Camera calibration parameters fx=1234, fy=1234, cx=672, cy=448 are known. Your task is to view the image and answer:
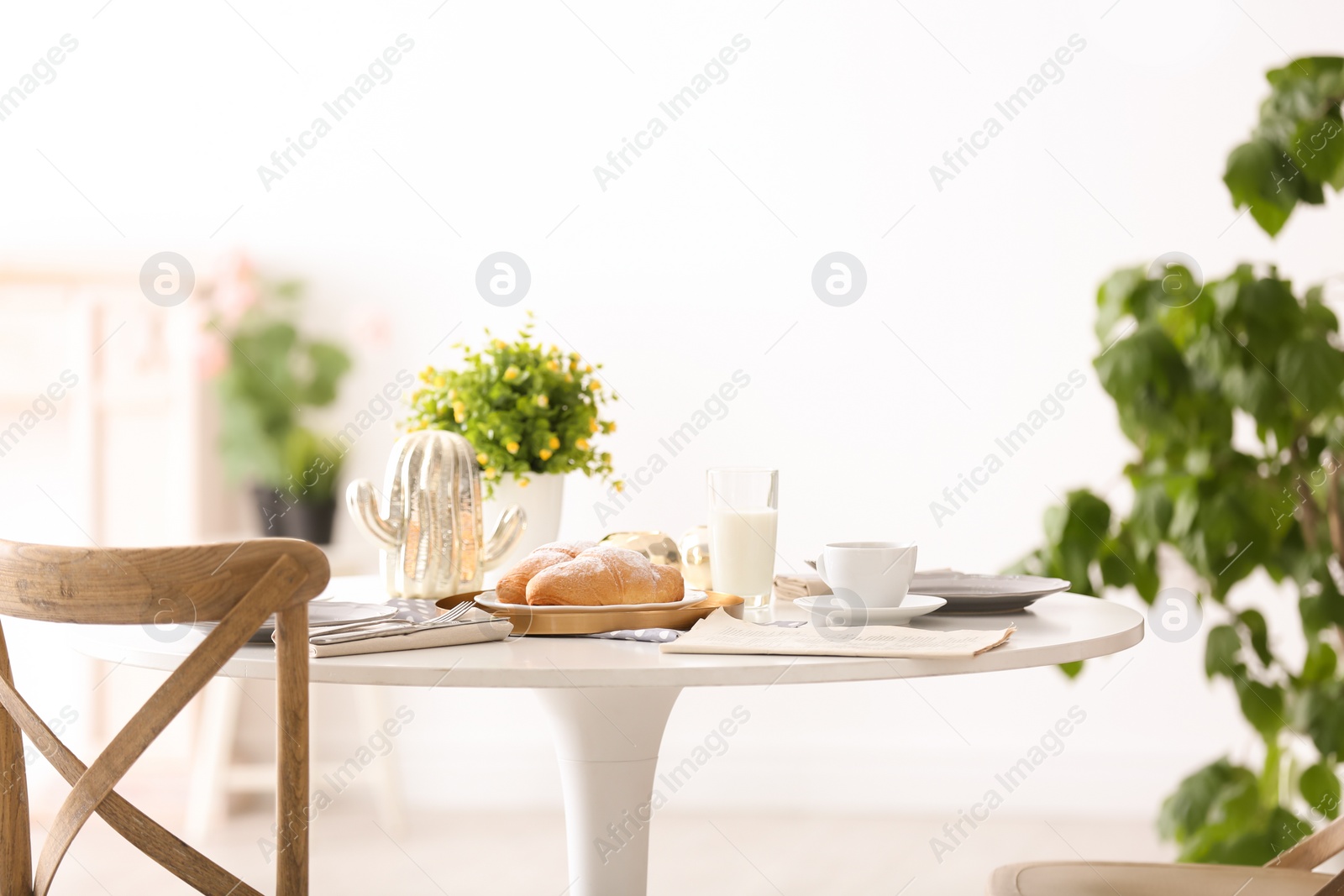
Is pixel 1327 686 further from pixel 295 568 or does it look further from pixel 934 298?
pixel 295 568

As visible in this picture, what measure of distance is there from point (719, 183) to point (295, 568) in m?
2.32

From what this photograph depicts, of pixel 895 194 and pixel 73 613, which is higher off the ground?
pixel 895 194

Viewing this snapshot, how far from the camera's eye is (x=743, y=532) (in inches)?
55.7

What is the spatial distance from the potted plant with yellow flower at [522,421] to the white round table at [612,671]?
0.26 meters

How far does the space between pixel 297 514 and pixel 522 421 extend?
1624 mm

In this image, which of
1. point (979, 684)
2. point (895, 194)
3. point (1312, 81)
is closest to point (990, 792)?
point (979, 684)

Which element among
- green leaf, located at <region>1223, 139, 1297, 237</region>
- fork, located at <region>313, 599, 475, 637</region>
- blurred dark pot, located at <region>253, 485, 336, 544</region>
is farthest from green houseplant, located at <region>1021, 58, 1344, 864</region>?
blurred dark pot, located at <region>253, 485, 336, 544</region>

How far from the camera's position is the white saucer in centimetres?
128

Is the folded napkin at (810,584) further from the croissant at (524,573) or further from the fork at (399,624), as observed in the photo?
the fork at (399,624)

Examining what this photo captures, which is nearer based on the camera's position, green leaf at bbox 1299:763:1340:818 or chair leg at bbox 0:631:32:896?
chair leg at bbox 0:631:32:896

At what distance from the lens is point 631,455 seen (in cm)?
316

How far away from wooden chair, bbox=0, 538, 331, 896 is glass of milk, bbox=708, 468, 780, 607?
548mm

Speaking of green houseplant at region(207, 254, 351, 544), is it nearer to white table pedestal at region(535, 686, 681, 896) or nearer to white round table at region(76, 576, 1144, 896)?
white round table at region(76, 576, 1144, 896)

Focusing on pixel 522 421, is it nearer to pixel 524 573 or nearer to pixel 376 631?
pixel 524 573
